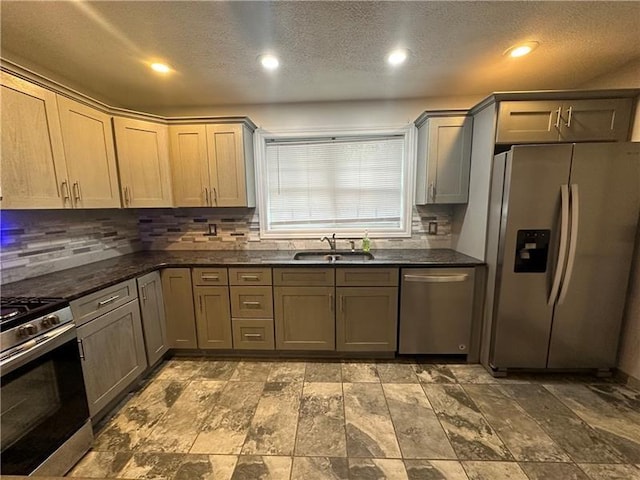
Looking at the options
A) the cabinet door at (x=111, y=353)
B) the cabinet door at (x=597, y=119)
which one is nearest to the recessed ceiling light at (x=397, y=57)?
the cabinet door at (x=597, y=119)

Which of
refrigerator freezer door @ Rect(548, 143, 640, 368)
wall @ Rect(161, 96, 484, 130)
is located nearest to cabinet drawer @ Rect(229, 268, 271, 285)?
wall @ Rect(161, 96, 484, 130)

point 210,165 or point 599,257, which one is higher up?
point 210,165

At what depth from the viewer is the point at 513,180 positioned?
6.25 ft

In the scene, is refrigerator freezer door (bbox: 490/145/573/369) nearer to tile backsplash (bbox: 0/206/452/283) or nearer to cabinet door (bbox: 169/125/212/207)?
tile backsplash (bbox: 0/206/452/283)

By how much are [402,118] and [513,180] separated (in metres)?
1.34

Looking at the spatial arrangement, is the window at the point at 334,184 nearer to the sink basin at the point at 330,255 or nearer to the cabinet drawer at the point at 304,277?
the sink basin at the point at 330,255

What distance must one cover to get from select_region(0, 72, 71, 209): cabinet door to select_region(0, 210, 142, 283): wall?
1.26ft

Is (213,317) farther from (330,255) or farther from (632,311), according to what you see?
(632,311)

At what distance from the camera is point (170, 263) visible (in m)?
2.35

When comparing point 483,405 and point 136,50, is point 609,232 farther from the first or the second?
point 136,50

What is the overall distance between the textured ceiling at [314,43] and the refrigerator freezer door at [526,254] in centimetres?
75

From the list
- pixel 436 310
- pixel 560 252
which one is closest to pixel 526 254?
pixel 560 252

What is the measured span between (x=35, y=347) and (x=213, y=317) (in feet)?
4.10

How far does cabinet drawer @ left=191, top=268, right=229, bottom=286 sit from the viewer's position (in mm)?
2377
